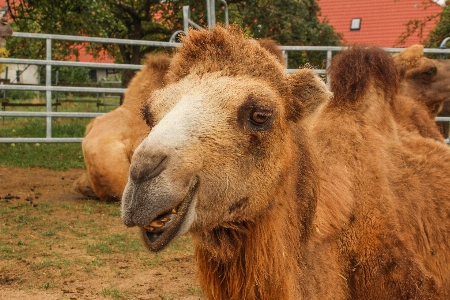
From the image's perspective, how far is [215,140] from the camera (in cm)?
272

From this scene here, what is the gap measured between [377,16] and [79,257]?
105 feet

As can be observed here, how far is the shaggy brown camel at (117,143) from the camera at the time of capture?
8594mm

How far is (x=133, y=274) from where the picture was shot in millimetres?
5734

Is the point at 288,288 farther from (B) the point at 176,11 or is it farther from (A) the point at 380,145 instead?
(B) the point at 176,11

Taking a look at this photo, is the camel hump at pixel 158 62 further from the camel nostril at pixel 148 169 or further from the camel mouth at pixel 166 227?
the camel nostril at pixel 148 169

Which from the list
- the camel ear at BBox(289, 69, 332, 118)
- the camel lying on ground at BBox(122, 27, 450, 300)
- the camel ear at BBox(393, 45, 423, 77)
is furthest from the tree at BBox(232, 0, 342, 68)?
the camel ear at BBox(289, 69, 332, 118)

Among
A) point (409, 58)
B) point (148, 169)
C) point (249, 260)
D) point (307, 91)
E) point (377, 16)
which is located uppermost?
point (377, 16)

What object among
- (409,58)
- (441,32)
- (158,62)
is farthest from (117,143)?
(441,32)

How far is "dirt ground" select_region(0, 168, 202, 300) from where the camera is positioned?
531 cm

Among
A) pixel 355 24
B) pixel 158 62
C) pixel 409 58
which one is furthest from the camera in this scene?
pixel 355 24

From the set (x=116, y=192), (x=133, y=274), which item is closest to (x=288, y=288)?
(x=133, y=274)

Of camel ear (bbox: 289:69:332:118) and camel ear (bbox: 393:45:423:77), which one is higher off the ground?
camel ear (bbox: 393:45:423:77)

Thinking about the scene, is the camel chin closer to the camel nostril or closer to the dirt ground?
the camel nostril

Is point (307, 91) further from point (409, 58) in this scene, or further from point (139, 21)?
point (139, 21)
